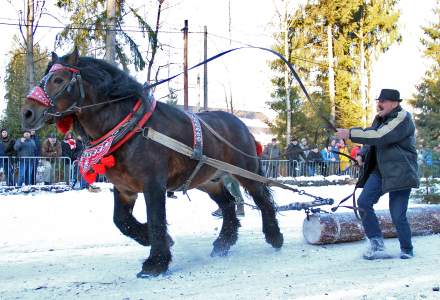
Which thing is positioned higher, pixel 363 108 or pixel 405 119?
pixel 363 108

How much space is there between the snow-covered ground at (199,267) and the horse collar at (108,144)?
108 cm

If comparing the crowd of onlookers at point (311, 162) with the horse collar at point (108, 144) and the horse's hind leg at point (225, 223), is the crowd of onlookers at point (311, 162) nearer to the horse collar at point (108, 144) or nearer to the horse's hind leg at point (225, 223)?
the horse's hind leg at point (225, 223)

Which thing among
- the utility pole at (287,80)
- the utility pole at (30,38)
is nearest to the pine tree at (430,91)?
the utility pole at (287,80)

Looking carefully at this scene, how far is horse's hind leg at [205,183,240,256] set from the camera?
621 centimetres

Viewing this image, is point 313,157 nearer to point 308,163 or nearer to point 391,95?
point 308,163

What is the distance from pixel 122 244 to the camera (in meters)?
6.96

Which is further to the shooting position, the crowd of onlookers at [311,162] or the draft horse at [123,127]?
the crowd of onlookers at [311,162]

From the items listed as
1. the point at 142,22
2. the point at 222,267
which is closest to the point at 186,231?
the point at 222,267

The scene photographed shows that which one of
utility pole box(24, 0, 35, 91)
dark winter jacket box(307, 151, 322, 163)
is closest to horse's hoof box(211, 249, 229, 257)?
dark winter jacket box(307, 151, 322, 163)

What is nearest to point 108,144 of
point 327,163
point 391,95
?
point 391,95

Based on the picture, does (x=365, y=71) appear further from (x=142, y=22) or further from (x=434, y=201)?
(x=434, y=201)

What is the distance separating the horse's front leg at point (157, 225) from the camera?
197 inches

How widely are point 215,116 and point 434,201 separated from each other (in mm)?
7694

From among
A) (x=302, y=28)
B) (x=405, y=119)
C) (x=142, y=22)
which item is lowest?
(x=405, y=119)
